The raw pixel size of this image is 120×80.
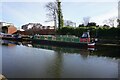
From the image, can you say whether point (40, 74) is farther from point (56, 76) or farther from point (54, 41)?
point (54, 41)

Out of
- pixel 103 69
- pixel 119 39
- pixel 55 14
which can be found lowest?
pixel 103 69

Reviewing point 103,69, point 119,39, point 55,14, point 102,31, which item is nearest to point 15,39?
point 55,14

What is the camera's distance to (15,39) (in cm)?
4303

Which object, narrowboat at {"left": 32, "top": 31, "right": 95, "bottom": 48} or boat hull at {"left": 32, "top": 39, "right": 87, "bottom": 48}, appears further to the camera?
boat hull at {"left": 32, "top": 39, "right": 87, "bottom": 48}

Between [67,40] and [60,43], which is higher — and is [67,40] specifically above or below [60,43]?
above

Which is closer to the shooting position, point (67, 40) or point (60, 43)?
point (67, 40)

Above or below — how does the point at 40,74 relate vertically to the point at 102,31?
below

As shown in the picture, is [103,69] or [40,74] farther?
[103,69]

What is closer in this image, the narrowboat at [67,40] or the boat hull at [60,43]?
the narrowboat at [67,40]

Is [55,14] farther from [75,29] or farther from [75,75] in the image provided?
[75,75]

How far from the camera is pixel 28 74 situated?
11.9m

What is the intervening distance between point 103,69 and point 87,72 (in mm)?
1808

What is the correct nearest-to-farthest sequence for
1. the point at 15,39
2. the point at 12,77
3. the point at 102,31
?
the point at 12,77 → the point at 102,31 → the point at 15,39

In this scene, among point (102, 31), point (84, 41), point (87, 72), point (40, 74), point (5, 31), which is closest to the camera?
point (40, 74)
